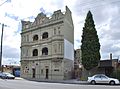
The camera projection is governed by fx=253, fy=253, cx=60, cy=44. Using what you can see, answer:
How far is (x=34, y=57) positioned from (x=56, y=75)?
9717 mm

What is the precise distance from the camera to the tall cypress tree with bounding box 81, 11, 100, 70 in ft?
165

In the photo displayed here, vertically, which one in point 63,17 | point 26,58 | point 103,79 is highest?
point 63,17

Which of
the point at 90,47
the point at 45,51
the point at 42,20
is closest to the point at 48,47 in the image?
the point at 45,51

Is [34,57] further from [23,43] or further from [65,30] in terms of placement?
[65,30]

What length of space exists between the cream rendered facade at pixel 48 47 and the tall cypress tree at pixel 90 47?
6.03 meters

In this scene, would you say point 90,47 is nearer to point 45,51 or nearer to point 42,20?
point 45,51

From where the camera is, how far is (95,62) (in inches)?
1988

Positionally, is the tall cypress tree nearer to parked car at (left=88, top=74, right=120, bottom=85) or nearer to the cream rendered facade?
the cream rendered facade

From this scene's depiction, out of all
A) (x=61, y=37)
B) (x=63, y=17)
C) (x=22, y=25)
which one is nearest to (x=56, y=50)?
(x=61, y=37)

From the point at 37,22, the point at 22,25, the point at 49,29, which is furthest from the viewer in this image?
the point at 22,25

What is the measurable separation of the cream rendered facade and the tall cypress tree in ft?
19.8

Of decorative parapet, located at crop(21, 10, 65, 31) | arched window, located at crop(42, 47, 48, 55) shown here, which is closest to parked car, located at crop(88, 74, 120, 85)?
decorative parapet, located at crop(21, 10, 65, 31)

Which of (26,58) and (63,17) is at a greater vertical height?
(63,17)

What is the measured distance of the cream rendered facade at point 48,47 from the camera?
56000mm
